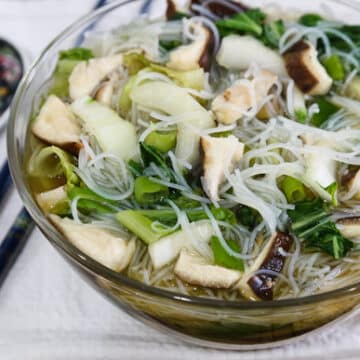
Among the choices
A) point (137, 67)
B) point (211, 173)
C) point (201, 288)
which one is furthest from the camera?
point (137, 67)

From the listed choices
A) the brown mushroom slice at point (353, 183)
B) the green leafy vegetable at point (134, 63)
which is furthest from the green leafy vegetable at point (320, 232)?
the green leafy vegetable at point (134, 63)

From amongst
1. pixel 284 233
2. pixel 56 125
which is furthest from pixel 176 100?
pixel 284 233

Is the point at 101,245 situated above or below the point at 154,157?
below

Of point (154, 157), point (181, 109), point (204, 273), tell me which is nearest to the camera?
point (204, 273)

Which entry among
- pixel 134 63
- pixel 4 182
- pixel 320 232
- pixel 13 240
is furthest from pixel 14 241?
pixel 320 232

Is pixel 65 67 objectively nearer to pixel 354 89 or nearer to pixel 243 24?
pixel 243 24

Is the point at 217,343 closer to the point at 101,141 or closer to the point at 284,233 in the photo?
the point at 284,233
